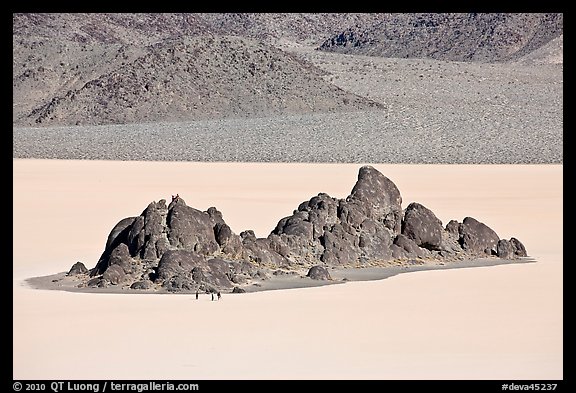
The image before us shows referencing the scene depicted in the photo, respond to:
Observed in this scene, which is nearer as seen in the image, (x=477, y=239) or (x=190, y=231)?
(x=190, y=231)

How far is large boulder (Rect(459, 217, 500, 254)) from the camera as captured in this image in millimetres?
17938

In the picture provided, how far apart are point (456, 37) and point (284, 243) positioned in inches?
4166

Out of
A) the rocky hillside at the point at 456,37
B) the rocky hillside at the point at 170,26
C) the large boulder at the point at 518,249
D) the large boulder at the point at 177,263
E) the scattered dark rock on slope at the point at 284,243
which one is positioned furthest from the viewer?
the rocky hillside at the point at 456,37

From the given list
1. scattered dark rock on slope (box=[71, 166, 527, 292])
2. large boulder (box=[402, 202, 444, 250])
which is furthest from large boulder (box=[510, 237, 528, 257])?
large boulder (box=[402, 202, 444, 250])

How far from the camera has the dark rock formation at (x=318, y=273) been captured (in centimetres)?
1548

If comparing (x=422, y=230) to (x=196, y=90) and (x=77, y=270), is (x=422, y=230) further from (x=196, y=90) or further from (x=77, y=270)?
(x=196, y=90)

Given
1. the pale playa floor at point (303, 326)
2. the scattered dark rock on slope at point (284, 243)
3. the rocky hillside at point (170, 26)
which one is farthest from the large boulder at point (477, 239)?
the rocky hillside at point (170, 26)

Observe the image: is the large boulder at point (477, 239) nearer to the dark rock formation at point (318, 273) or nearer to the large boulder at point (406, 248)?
the large boulder at point (406, 248)

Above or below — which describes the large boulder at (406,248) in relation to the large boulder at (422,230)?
below

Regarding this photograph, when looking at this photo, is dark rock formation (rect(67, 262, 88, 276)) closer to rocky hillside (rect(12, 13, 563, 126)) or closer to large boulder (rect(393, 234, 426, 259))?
large boulder (rect(393, 234, 426, 259))

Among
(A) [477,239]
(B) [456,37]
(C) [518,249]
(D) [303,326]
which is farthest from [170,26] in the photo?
(D) [303,326]

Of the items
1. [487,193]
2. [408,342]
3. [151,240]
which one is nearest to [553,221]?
[487,193]

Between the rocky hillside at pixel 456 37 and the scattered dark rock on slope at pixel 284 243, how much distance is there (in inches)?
3881

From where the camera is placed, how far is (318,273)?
50.9 feet
